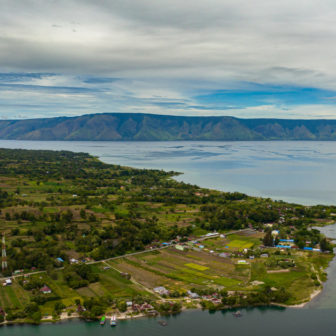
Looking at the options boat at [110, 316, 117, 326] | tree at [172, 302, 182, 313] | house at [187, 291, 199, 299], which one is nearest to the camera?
boat at [110, 316, 117, 326]

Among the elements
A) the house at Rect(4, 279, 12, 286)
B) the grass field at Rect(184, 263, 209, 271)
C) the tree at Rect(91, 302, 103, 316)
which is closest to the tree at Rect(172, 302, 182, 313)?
the tree at Rect(91, 302, 103, 316)

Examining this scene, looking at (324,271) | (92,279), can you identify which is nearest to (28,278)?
(92,279)

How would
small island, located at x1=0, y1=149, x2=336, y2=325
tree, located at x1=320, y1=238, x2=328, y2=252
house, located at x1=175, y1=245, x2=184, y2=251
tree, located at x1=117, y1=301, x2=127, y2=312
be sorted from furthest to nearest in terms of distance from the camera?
house, located at x1=175, y1=245, x2=184, y2=251, tree, located at x1=320, y1=238, x2=328, y2=252, small island, located at x1=0, y1=149, x2=336, y2=325, tree, located at x1=117, y1=301, x2=127, y2=312

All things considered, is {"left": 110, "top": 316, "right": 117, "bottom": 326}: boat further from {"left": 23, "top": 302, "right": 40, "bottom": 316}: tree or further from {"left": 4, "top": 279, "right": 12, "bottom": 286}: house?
{"left": 4, "top": 279, "right": 12, "bottom": 286}: house

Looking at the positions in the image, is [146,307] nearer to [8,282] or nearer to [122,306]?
[122,306]

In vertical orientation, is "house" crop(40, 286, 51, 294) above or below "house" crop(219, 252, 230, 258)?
below

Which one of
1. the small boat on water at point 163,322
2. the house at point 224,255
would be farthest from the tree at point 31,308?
the house at point 224,255

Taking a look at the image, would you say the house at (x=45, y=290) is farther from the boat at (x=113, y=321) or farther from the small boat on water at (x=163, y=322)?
the small boat on water at (x=163, y=322)

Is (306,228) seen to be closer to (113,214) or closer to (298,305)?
(298,305)
